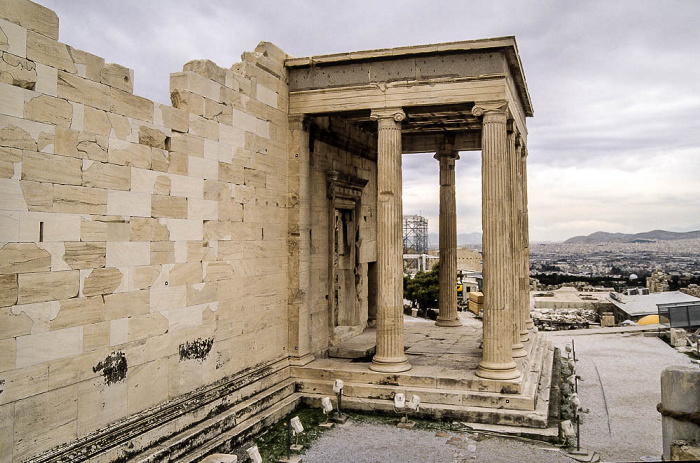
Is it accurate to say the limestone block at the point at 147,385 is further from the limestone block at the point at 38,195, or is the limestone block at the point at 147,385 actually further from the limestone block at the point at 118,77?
the limestone block at the point at 118,77

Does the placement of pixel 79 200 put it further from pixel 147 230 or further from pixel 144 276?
pixel 144 276

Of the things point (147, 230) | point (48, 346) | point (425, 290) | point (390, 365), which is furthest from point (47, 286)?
point (425, 290)

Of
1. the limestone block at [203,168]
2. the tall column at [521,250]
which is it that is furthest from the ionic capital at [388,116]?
the tall column at [521,250]

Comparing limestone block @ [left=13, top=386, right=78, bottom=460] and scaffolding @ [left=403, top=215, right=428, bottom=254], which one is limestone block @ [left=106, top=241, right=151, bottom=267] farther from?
scaffolding @ [left=403, top=215, right=428, bottom=254]

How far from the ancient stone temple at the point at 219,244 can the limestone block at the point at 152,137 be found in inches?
1.1

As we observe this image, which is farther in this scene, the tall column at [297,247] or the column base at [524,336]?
the column base at [524,336]

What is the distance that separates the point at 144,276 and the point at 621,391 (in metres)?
12.8

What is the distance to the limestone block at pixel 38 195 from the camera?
717 cm

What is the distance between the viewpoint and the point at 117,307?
8.47 meters

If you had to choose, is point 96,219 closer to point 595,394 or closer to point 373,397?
point 373,397

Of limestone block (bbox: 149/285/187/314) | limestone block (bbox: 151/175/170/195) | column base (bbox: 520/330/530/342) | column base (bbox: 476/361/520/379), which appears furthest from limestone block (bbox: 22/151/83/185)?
column base (bbox: 520/330/530/342)

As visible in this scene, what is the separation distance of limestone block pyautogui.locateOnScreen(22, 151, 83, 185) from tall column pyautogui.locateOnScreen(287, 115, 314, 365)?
246 inches

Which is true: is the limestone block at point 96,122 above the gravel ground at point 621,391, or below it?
above

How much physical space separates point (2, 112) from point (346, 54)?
818 centimetres
